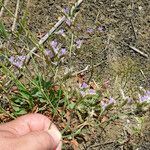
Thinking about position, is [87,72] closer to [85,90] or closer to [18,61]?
[85,90]

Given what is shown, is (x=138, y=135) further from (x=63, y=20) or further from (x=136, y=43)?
(x=63, y=20)

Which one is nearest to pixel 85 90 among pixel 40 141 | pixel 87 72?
pixel 87 72

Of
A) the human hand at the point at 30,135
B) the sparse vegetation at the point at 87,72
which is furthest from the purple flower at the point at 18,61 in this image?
the human hand at the point at 30,135

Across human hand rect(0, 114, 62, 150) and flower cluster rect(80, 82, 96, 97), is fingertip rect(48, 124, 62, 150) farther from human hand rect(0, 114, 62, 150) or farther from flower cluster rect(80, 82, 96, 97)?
flower cluster rect(80, 82, 96, 97)

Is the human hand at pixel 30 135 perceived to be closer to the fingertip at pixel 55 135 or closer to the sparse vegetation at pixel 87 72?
the fingertip at pixel 55 135

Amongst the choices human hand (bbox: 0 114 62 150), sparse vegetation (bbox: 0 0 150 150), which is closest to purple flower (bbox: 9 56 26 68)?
sparse vegetation (bbox: 0 0 150 150)

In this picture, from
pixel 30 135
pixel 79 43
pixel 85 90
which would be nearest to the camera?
pixel 30 135

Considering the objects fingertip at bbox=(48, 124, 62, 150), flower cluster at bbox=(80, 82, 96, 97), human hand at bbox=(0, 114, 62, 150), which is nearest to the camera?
human hand at bbox=(0, 114, 62, 150)
